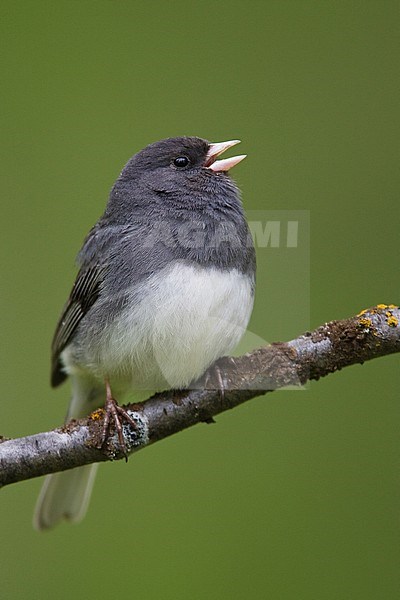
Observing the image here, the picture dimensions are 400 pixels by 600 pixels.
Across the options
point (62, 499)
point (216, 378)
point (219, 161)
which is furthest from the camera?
point (62, 499)

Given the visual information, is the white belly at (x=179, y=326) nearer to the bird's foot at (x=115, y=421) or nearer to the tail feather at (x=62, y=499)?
the bird's foot at (x=115, y=421)

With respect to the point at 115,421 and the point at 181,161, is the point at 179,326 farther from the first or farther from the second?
the point at 181,161

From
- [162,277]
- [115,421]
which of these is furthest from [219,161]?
[115,421]

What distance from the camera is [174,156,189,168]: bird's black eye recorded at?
7.78 feet

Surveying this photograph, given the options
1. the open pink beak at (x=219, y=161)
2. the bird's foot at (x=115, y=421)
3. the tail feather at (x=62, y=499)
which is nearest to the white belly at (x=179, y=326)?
the bird's foot at (x=115, y=421)

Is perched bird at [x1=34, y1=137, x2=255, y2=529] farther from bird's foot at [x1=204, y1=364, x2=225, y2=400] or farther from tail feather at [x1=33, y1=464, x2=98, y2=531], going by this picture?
tail feather at [x1=33, y1=464, x2=98, y2=531]

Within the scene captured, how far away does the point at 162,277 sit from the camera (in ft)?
6.99

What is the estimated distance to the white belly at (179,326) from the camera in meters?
2.12

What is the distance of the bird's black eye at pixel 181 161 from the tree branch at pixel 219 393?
Answer: 0.57m

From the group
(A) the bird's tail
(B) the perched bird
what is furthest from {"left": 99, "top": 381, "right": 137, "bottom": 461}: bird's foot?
(A) the bird's tail

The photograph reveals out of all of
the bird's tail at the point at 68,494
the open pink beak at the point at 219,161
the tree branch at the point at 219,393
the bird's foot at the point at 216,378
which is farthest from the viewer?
the bird's tail at the point at 68,494

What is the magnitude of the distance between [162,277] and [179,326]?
0.13 meters

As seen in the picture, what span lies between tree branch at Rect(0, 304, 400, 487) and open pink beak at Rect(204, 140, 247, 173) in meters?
0.53

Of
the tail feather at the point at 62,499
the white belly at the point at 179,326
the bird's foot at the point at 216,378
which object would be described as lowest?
the tail feather at the point at 62,499
